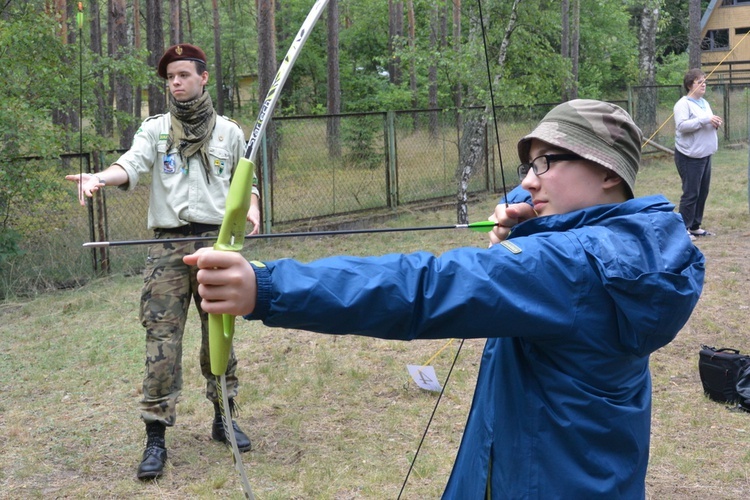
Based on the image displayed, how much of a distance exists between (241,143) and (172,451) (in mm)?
1743

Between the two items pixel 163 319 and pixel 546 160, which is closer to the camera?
pixel 546 160

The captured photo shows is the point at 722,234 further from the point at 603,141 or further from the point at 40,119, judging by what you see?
the point at 603,141

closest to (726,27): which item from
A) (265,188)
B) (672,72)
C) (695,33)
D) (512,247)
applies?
(672,72)

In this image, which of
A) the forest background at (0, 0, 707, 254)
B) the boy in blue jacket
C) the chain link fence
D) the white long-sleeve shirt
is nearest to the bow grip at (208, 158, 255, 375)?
the boy in blue jacket

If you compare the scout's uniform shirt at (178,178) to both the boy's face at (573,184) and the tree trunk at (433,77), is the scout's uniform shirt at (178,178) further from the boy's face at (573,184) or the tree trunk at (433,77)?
the tree trunk at (433,77)

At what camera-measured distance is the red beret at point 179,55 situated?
415cm

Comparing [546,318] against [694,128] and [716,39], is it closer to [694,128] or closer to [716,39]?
[694,128]

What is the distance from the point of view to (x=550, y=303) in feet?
5.08

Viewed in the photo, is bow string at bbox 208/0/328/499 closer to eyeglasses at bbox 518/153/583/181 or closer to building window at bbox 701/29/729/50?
eyeglasses at bbox 518/153/583/181

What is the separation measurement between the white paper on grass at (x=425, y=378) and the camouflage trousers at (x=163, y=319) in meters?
1.71

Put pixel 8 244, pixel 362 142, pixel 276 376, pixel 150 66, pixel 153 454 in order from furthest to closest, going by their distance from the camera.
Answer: pixel 150 66 → pixel 362 142 → pixel 8 244 → pixel 276 376 → pixel 153 454

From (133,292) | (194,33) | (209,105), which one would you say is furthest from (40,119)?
(194,33)

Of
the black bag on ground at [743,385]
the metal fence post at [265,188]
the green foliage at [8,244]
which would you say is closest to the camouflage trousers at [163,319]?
the black bag on ground at [743,385]

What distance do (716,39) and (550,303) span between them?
50.1 m
